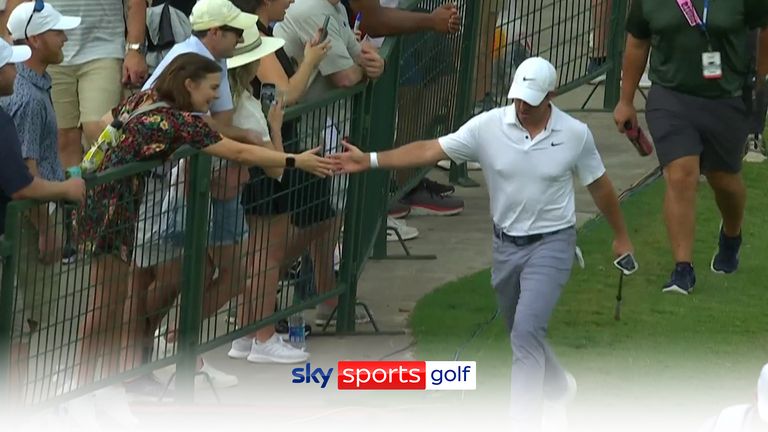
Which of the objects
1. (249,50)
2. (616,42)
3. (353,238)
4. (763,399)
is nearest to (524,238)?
(249,50)

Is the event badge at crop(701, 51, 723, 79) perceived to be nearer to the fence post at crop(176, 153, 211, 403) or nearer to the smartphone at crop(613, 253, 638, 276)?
the smartphone at crop(613, 253, 638, 276)

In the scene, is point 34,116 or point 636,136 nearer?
point 34,116

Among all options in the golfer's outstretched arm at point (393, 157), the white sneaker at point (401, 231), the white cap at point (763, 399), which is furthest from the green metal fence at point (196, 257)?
the white cap at point (763, 399)

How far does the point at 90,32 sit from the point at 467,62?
306 centimetres

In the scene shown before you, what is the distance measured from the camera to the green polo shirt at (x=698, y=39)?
1138cm

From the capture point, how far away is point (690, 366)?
33.9 ft

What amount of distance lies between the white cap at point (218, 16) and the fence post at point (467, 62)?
391 cm

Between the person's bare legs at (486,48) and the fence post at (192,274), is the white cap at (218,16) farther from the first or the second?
the person's bare legs at (486,48)

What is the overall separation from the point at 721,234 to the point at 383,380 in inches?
114

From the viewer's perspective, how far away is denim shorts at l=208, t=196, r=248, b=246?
9664mm

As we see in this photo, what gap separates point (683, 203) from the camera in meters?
11.5

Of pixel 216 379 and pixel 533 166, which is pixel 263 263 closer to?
pixel 216 379

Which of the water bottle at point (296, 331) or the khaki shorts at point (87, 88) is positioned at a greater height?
the khaki shorts at point (87, 88)

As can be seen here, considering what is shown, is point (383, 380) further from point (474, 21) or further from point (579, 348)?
point (474, 21)
